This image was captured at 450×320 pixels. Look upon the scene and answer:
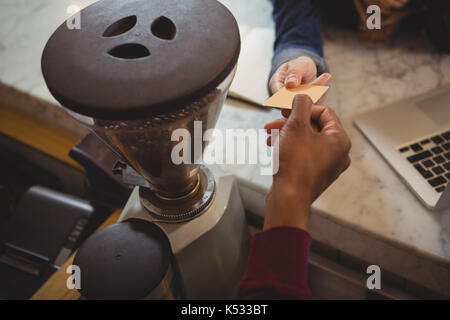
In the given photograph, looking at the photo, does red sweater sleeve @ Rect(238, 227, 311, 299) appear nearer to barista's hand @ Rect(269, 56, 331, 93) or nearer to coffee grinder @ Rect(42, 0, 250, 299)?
coffee grinder @ Rect(42, 0, 250, 299)

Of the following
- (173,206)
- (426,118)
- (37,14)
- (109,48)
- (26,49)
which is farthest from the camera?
(37,14)

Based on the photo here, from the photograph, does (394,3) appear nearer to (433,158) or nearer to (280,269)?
(433,158)

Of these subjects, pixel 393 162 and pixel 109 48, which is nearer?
pixel 109 48

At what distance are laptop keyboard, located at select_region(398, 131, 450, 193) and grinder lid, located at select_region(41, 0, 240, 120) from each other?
0.41 m

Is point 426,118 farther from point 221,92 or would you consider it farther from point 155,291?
point 155,291

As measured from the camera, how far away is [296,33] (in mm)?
814

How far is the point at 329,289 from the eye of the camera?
83 centimetres

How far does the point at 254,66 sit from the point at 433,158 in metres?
0.42

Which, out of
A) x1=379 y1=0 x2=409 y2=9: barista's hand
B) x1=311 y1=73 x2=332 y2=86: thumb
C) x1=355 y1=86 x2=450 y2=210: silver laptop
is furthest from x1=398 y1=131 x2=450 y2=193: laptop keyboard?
x1=379 y1=0 x2=409 y2=9: barista's hand

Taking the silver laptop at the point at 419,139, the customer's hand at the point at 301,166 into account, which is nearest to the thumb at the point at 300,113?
the customer's hand at the point at 301,166

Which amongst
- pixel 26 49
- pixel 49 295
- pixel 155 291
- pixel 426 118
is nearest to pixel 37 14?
pixel 26 49

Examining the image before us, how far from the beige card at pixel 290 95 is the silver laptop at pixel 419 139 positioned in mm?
198

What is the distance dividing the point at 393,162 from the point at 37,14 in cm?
110

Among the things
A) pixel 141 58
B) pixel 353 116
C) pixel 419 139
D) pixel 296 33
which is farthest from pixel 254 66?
pixel 141 58
